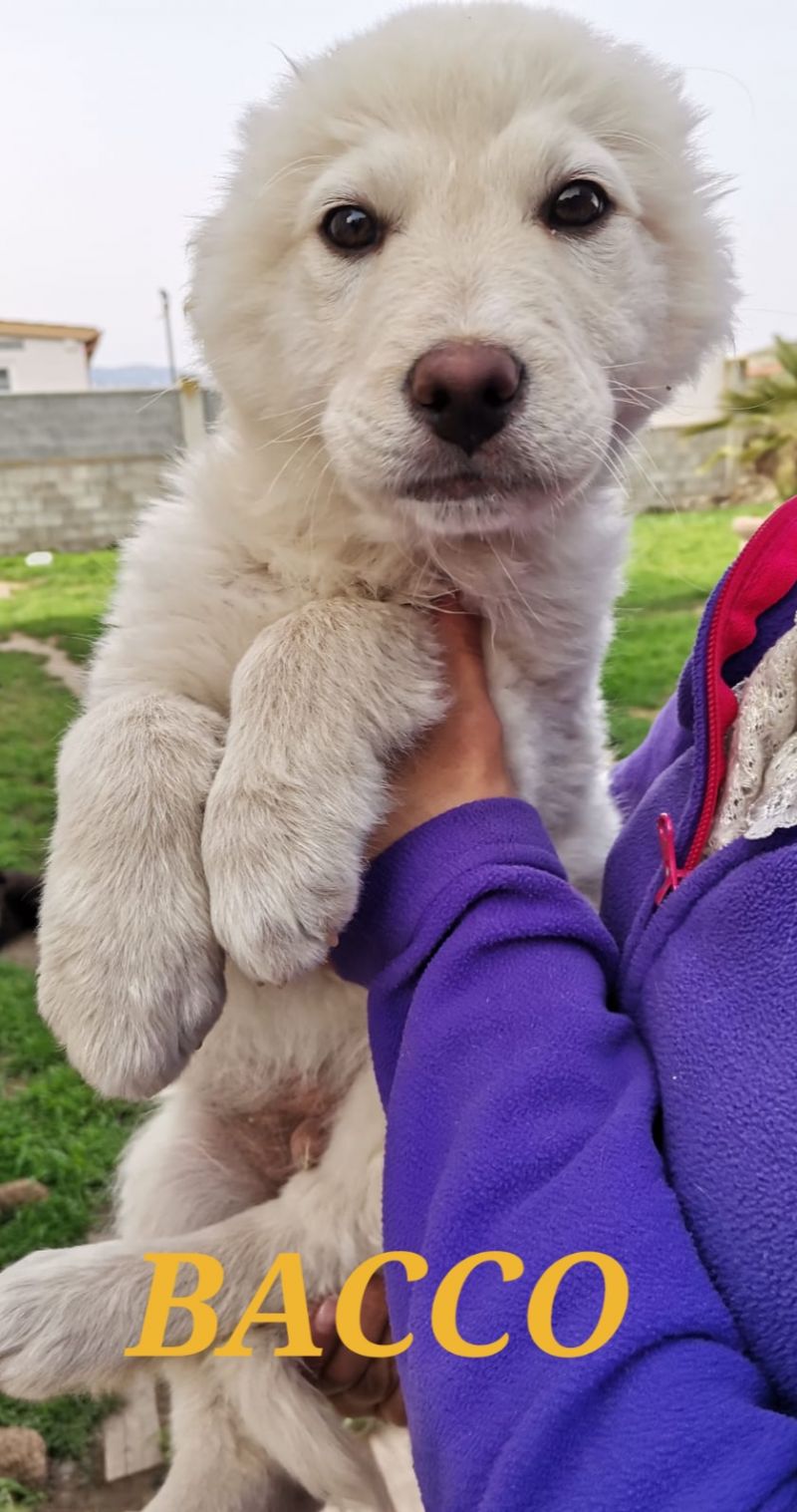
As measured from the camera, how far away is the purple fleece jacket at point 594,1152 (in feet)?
2.82

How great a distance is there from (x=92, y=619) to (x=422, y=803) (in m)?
0.83

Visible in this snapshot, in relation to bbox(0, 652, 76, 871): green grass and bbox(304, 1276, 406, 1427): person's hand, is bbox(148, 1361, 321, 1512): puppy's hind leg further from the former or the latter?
bbox(0, 652, 76, 871): green grass

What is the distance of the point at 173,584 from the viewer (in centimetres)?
167

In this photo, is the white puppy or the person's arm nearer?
the person's arm

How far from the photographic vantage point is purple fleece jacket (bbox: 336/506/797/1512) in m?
0.86

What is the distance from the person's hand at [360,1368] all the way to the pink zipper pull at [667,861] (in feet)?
2.38

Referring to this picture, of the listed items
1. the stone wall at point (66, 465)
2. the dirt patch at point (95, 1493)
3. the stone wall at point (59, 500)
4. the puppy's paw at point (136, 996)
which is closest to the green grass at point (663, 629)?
the dirt patch at point (95, 1493)

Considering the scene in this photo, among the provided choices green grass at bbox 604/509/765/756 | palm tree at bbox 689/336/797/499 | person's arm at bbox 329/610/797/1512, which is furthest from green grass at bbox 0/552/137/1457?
palm tree at bbox 689/336/797/499

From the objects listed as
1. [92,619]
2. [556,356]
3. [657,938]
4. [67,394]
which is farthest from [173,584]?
[67,394]

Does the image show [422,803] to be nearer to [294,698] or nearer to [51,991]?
[294,698]

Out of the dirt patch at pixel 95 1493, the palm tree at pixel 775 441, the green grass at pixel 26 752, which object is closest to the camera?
the dirt patch at pixel 95 1493

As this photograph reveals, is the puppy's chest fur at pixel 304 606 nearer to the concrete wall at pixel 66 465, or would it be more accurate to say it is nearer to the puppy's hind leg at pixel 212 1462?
the puppy's hind leg at pixel 212 1462

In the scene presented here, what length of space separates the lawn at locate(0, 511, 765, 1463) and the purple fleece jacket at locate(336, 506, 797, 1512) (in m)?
0.84

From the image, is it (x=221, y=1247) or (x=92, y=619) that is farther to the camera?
(x=92, y=619)
